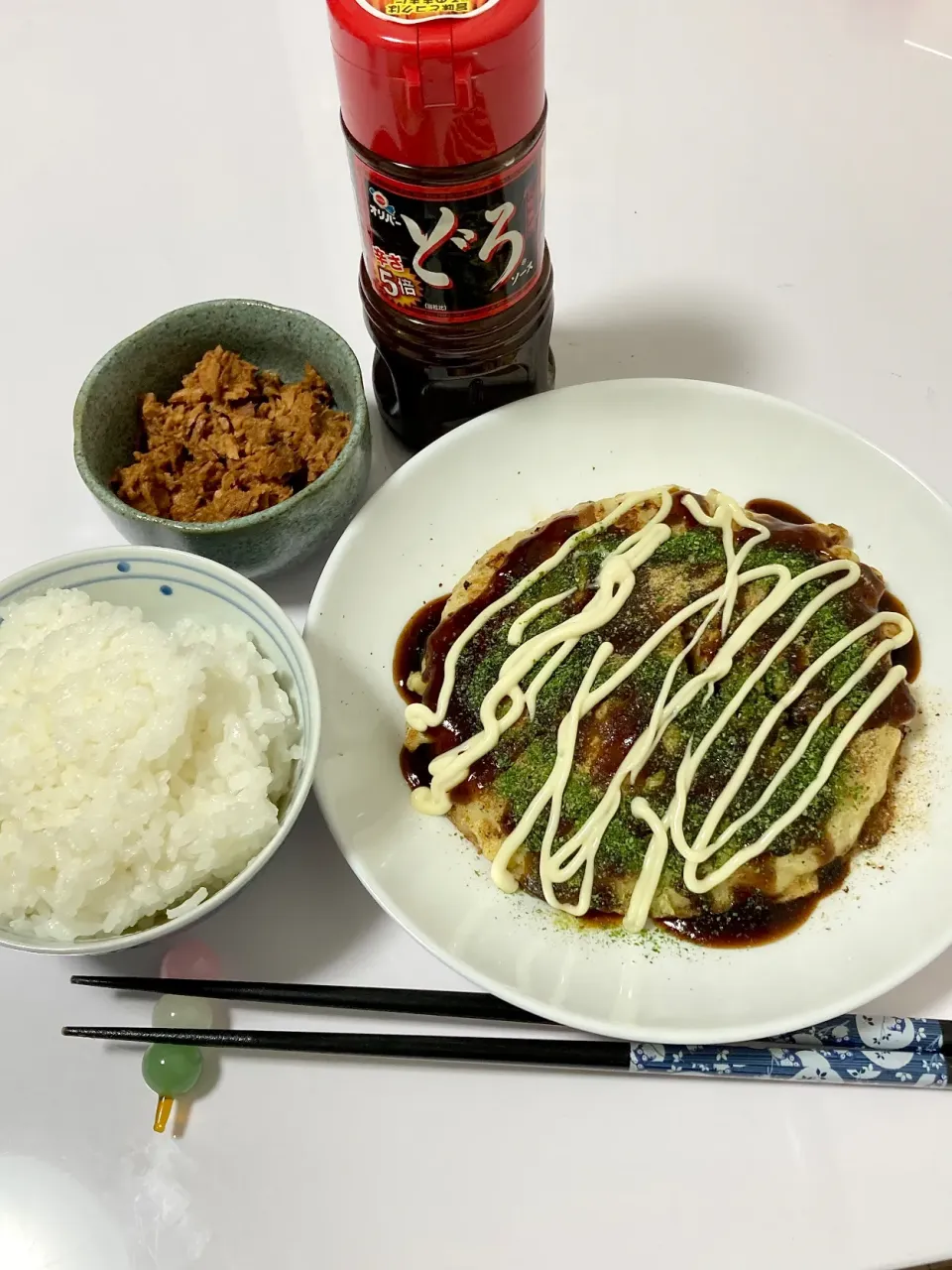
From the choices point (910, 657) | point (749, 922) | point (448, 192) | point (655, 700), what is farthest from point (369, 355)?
point (749, 922)

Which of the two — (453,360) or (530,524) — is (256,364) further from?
(530,524)

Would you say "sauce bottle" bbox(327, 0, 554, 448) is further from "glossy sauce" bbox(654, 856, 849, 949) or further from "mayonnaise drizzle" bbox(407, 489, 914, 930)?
"glossy sauce" bbox(654, 856, 849, 949)

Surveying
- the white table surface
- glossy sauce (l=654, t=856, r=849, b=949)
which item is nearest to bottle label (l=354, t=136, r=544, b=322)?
the white table surface

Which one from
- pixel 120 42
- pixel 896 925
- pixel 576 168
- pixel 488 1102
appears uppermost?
pixel 120 42

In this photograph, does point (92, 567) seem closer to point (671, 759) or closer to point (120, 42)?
point (671, 759)

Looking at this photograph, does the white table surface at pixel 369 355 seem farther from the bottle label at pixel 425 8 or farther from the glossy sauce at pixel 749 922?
the bottle label at pixel 425 8

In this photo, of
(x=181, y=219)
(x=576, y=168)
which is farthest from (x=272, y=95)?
(x=576, y=168)
